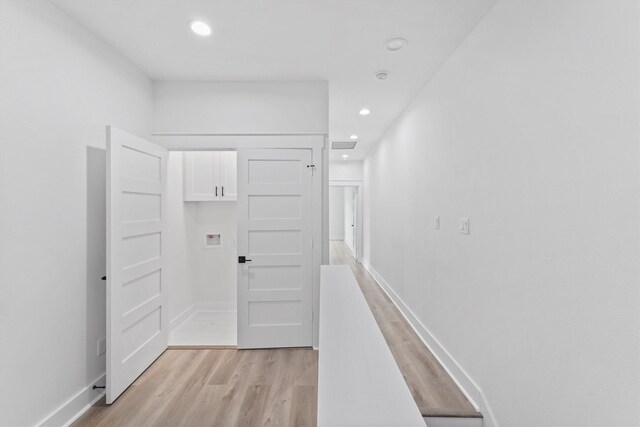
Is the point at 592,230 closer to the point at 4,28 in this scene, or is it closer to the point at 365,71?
the point at 365,71

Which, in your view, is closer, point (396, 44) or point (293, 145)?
point (396, 44)

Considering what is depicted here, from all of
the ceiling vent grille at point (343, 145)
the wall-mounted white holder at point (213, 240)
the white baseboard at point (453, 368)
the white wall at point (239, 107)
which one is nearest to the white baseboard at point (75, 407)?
the wall-mounted white holder at point (213, 240)

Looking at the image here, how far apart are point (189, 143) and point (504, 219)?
2.73 metres

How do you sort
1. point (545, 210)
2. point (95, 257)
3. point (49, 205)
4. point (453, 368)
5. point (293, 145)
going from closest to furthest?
point (545, 210)
point (49, 205)
point (95, 257)
point (453, 368)
point (293, 145)

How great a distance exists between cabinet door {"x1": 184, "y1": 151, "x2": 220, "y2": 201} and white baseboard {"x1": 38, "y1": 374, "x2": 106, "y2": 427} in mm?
→ 2047

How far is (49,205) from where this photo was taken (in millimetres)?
1893

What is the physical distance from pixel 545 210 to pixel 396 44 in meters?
1.60

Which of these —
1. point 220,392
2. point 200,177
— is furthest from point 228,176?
point 220,392

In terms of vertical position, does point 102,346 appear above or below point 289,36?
below

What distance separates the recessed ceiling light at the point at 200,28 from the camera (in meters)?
2.11

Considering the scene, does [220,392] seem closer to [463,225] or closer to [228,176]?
[463,225]

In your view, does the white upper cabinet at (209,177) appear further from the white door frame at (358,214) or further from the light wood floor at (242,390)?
the white door frame at (358,214)

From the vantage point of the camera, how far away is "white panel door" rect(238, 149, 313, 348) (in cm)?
305

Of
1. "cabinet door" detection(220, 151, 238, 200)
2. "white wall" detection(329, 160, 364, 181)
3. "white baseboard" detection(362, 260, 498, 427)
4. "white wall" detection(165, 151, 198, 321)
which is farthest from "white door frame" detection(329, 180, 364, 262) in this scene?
"white wall" detection(165, 151, 198, 321)
